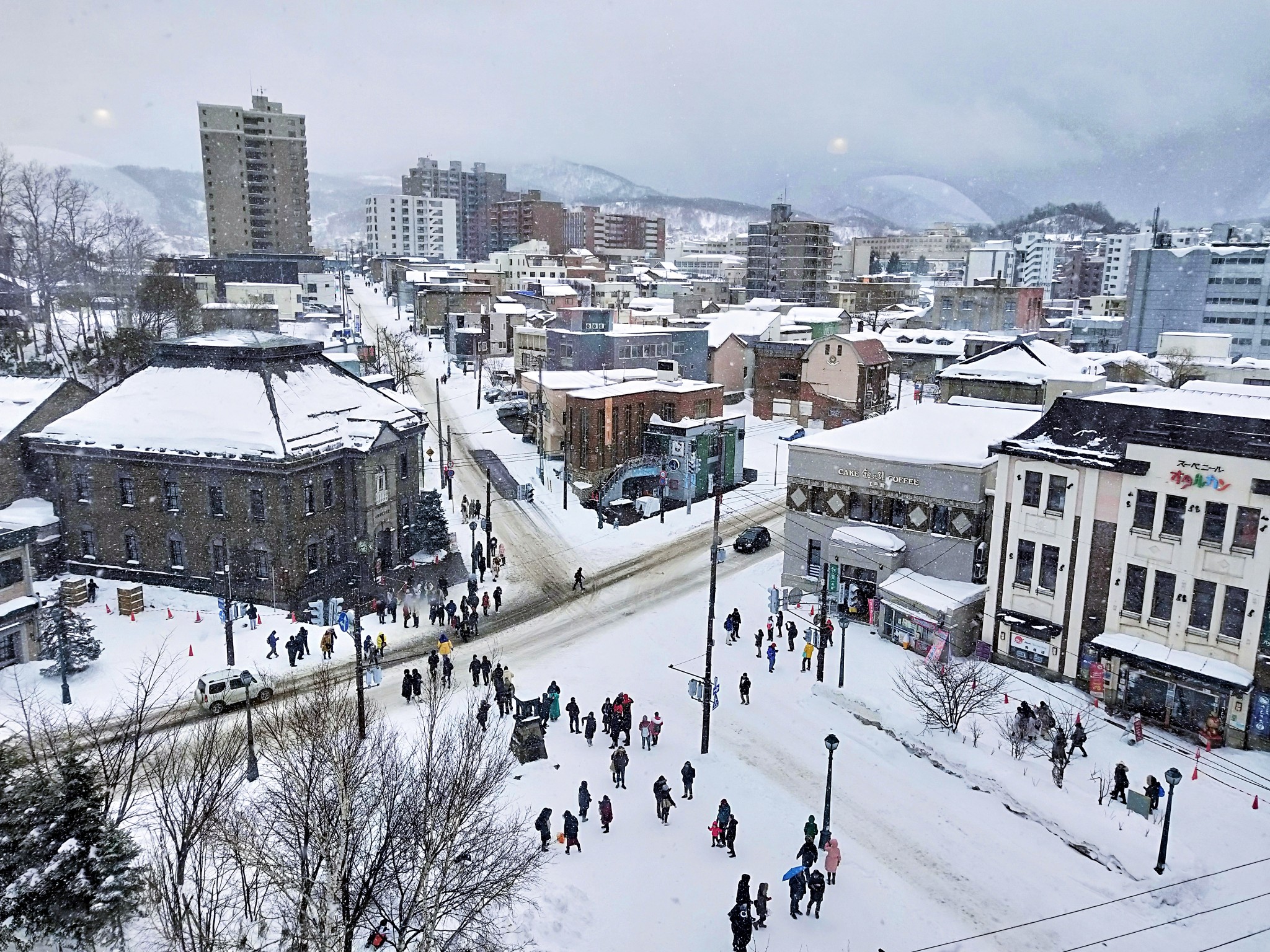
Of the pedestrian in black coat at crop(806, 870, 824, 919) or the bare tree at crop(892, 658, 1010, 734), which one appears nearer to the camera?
the pedestrian in black coat at crop(806, 870, 824, 919)

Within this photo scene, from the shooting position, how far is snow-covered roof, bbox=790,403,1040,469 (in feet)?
112

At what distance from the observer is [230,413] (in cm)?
3697

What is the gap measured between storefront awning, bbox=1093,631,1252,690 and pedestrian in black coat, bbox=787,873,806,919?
1416cm

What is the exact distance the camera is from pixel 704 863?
66.3 ft

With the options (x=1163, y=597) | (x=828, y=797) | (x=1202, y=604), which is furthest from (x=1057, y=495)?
(x=828, y=797)

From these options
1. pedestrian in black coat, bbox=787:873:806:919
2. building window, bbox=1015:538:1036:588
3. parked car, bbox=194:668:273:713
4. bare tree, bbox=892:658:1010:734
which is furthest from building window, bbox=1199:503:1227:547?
parked car, bbox=194:668:273:713

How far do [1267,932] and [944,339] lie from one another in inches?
3022

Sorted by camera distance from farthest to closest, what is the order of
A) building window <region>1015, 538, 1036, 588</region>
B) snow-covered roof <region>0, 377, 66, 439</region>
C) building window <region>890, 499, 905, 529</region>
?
1. snow-covered roof <region>0, 377, 66, 439</region>
2. building window <region>890, 499, 905, 529</region>
3. building window <region>1015, 538, 1036, 588</region>

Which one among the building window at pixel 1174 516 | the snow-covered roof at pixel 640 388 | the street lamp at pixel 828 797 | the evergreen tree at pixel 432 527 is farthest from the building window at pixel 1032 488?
the snow-covered roof at pixel 640 388

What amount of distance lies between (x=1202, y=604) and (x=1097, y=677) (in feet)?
12.2

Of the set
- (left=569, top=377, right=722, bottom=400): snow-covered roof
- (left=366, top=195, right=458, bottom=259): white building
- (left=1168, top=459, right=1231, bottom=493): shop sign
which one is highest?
(left=366, top=195, right=458, bottom=259): white building

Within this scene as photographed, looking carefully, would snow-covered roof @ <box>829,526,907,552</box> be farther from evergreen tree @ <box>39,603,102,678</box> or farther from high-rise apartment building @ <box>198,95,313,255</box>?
high-rise apartment building @ <box>198,95,313,255</box>

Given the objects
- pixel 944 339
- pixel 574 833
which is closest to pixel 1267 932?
pixel 574 833

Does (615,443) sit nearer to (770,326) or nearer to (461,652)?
(461,652)
